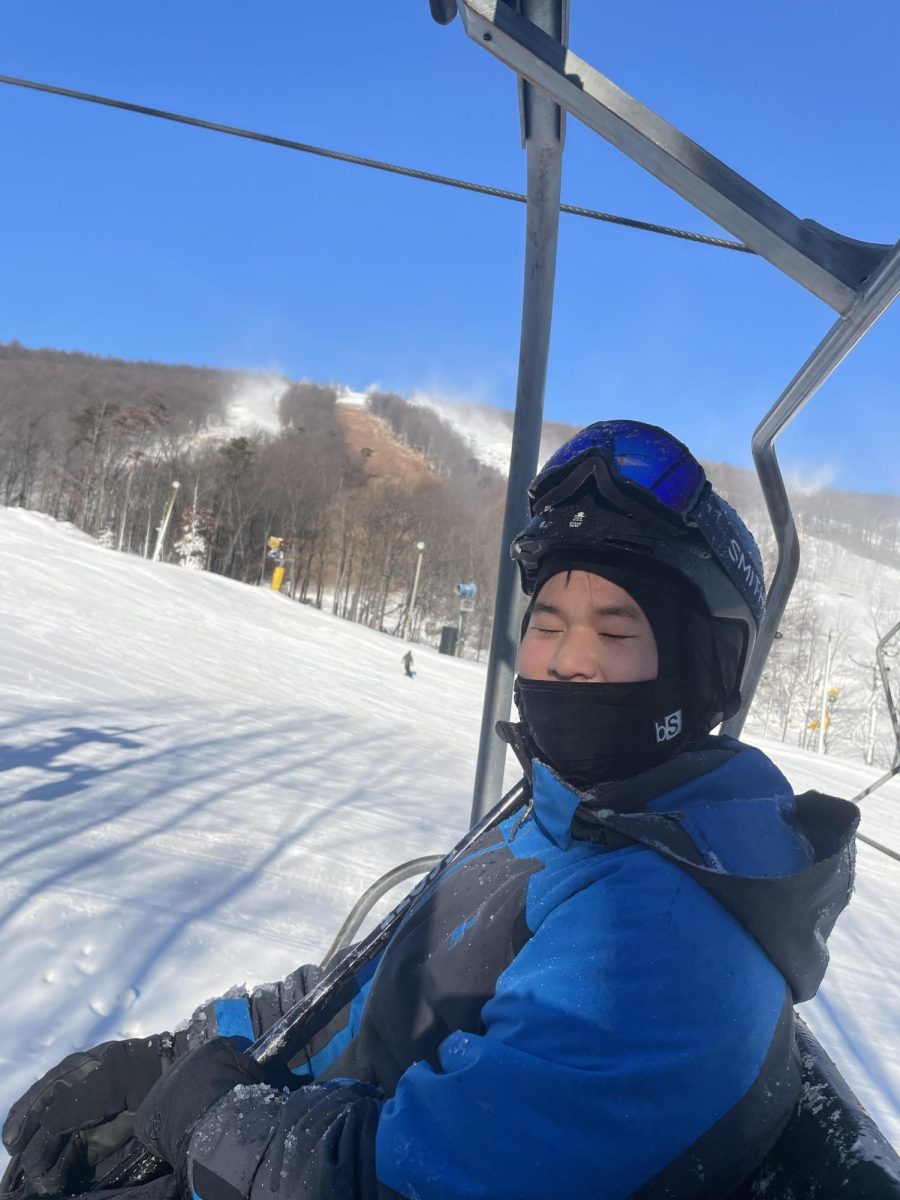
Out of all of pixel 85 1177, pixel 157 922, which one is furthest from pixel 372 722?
pixel 85 1177

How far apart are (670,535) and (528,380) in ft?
3.12

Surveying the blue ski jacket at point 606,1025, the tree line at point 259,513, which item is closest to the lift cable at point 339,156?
the blue ski jacket at point 606,1025

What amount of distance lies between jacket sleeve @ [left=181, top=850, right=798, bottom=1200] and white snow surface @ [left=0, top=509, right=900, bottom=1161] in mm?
1658

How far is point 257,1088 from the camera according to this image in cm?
128

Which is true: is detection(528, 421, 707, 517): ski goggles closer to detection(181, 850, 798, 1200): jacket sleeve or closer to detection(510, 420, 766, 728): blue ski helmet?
detection(510, 420, 766, 728): blue ski helmet

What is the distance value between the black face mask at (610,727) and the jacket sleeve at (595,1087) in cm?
25

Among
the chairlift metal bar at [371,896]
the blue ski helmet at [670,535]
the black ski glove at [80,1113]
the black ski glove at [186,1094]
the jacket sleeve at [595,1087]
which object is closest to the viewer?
the jacket sleeve at [595,1087]

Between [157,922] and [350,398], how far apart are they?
518 ft

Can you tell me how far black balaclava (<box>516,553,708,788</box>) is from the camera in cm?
140

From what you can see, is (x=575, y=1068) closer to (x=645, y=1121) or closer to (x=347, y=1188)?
(x=645, y=1121)

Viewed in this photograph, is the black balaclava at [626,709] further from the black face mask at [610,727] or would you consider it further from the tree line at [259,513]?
the tree line at [259,513]

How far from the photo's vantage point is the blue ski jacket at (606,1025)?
0.96m

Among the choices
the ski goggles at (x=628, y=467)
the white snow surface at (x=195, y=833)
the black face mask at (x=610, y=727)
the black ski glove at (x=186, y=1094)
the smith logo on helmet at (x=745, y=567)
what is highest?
the ski goggles at (x=628, y=467)

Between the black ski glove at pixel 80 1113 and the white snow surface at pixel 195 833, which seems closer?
the black ski glove at pixel 80 1113
